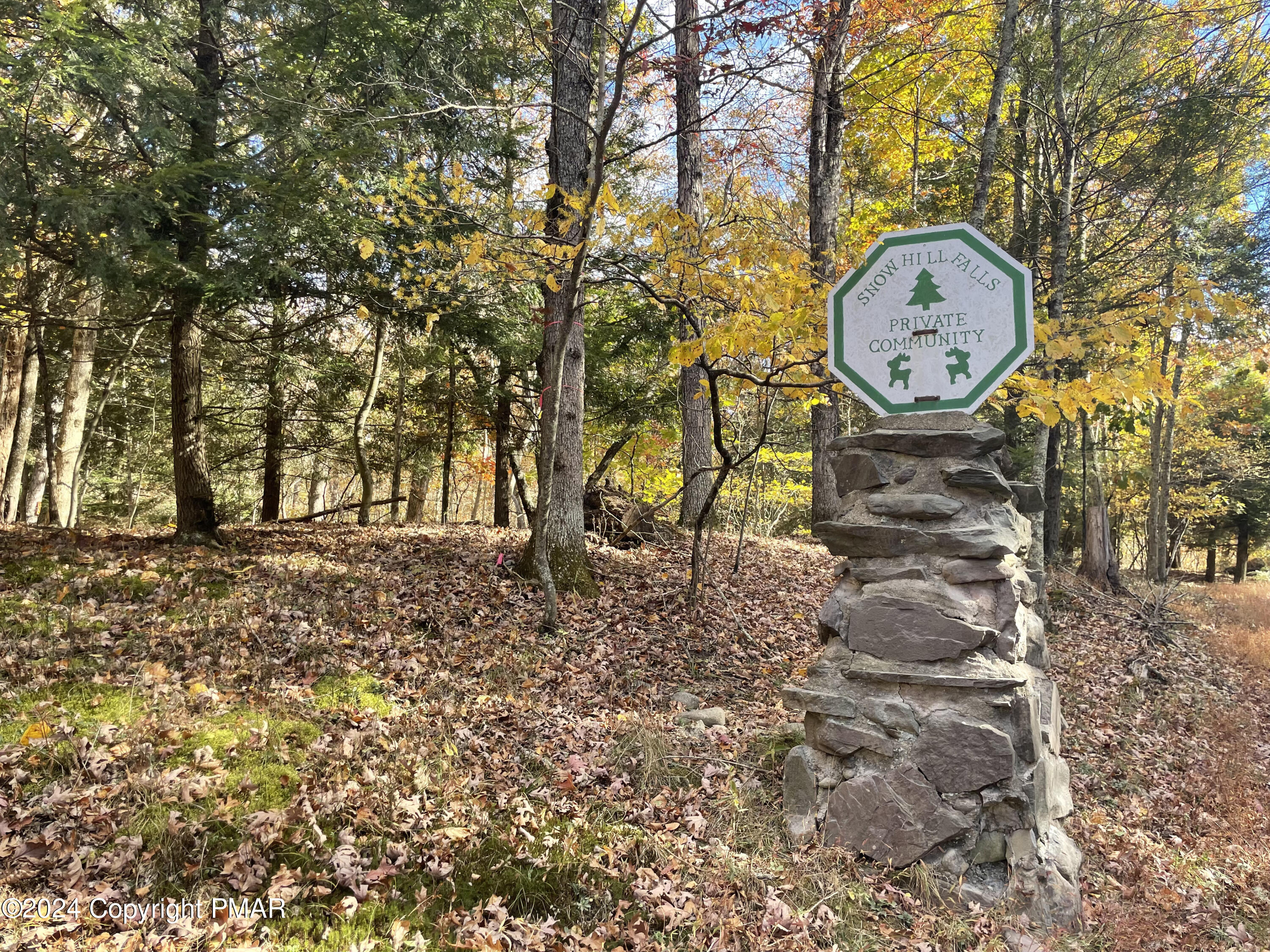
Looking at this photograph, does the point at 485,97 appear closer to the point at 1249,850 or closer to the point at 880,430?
the point at 880,430

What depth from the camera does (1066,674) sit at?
7195 mm

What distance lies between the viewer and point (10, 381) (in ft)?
38.1

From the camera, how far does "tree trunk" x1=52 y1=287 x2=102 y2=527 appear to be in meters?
10.9

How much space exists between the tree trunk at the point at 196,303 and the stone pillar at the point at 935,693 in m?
6.61

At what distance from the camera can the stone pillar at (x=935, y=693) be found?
327cm

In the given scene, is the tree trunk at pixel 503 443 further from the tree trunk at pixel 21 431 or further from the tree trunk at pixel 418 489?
the tree trunk at pixel 21 431

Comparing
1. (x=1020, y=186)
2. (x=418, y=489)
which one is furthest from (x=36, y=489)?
(x=1020, y=186)

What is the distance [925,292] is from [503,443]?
29.5 feet

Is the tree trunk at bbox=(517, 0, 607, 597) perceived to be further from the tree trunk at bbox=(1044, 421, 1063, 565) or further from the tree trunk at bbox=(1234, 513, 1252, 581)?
the tree trunk at bbox=(1234, 513, 1252, 581)

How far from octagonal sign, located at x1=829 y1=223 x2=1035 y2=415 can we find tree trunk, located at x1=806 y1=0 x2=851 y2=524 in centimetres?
421

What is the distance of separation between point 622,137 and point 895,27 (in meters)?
4.37

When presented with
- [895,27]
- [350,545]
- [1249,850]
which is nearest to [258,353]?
[350,545]

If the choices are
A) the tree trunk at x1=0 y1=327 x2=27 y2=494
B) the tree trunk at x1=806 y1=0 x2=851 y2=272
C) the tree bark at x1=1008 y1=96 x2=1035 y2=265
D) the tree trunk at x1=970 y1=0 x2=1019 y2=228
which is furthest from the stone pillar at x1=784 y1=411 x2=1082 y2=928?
the tree trunk at x1=0 y1=327 x2=27 y2=494

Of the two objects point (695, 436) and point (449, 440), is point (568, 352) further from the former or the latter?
point (449, 440)
